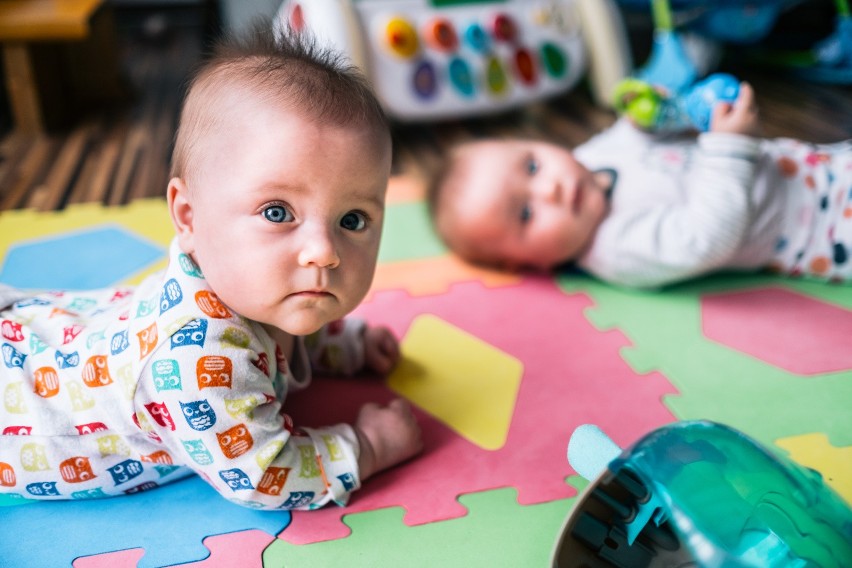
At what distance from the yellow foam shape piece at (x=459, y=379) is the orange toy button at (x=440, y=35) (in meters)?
0.88

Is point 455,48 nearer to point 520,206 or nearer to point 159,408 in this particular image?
point 520,206

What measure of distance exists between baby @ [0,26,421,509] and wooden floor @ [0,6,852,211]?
0.79 m

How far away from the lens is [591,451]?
671mm

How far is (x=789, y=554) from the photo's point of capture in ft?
1.97

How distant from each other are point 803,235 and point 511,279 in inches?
18.5

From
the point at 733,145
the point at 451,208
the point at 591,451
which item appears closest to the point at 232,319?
the point at 591,451

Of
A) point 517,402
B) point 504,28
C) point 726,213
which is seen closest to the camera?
point 517,402

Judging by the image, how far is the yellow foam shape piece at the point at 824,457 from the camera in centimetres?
81

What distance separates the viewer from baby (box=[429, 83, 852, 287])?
1135 millimetres

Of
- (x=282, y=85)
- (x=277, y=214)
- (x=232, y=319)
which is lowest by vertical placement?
(x=232, y=319)

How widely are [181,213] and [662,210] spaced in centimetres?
77

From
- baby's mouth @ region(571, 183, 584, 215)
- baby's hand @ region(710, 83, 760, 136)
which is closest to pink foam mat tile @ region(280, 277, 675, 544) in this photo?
baby's mouth @ region(571, 183, 584, 215)

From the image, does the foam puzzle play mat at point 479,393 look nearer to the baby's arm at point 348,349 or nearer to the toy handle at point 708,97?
the baby's arm at point 348,349

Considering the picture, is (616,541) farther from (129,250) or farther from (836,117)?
(836,117)
